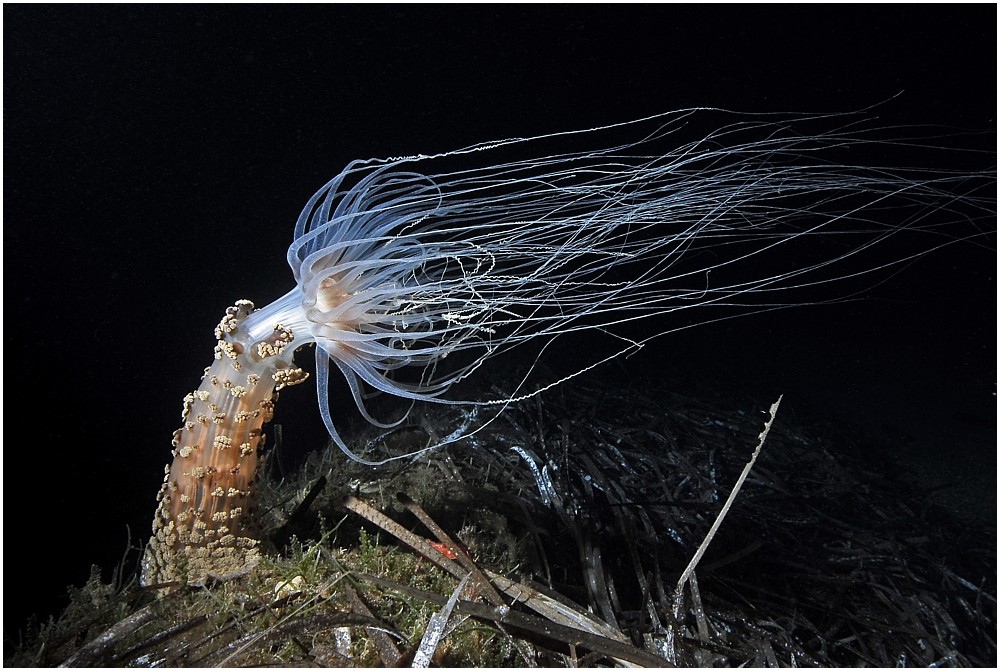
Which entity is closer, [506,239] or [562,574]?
[506,239]

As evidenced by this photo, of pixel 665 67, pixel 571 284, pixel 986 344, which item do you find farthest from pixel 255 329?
pixel 986 344

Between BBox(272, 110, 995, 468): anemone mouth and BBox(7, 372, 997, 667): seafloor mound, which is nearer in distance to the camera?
BBox(7, 372, 997, 667): seafloor mound

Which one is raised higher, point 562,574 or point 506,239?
point 506,239

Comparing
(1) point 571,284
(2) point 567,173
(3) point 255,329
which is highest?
(2) point 567,173

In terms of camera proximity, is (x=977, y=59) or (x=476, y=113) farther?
(x=977, y=59)

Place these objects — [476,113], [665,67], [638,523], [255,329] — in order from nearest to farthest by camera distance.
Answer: [255,329]
[638,523]
[476,113]
[665,67]

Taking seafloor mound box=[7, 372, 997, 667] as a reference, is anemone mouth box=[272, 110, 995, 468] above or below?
above

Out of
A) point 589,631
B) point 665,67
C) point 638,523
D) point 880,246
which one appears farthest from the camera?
point 880,246

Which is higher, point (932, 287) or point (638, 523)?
point (638, 523)

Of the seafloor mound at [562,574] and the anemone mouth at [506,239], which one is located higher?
the anemone mouth at [506,239]

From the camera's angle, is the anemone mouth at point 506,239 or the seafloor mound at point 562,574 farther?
the anemone mouth at point 506,239

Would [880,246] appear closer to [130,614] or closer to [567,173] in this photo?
[567,173]
